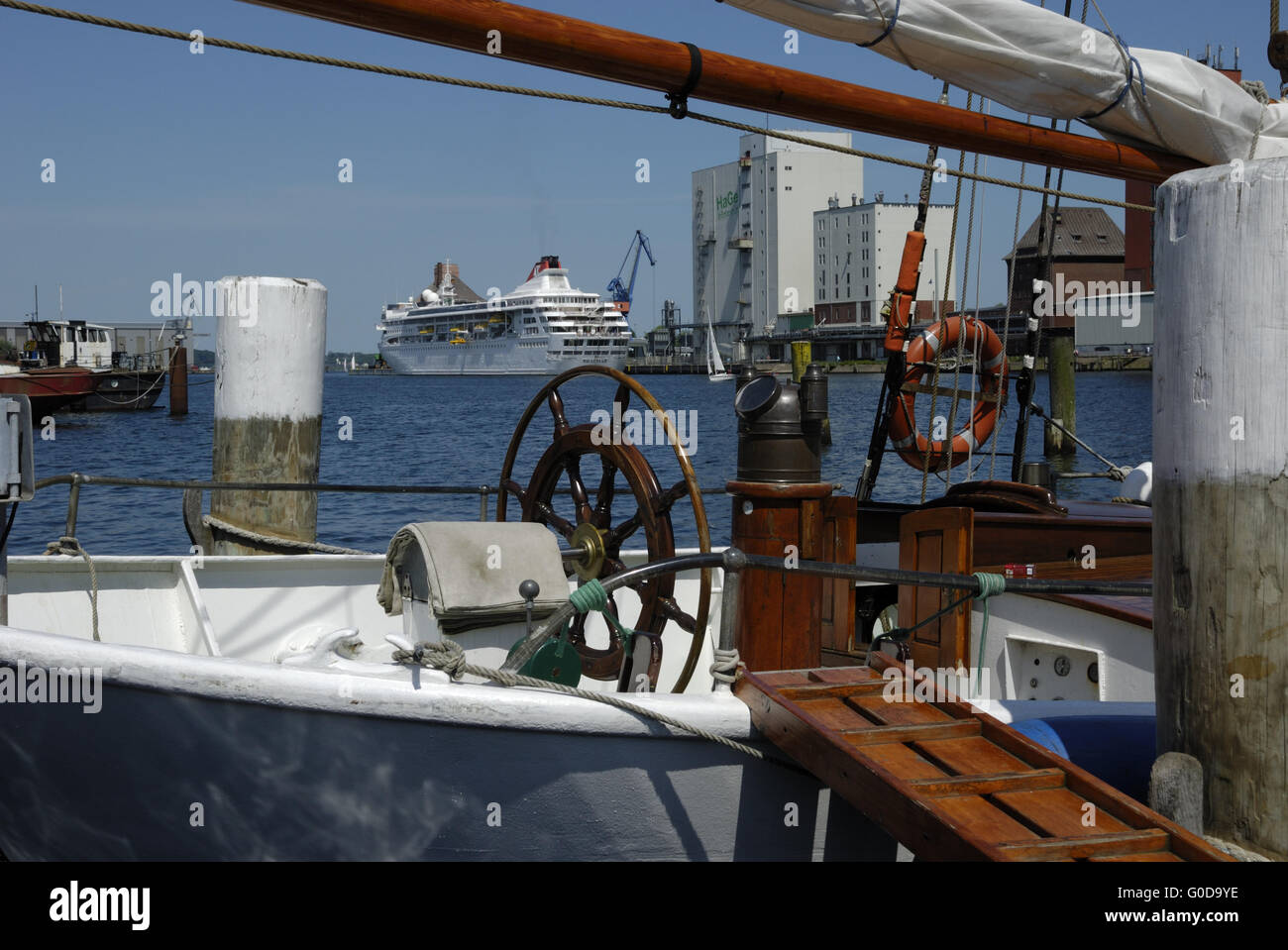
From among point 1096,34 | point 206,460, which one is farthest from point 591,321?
point 1096,34

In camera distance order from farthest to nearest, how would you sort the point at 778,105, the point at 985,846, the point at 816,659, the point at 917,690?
the point at 778,105
the point at 816,659
the point at 917,690
the point at 985,846

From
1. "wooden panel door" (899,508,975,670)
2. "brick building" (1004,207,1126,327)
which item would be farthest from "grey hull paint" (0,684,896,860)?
"brick building" (1004,207,1126,327)

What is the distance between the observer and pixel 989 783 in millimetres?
3258

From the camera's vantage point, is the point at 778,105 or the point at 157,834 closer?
the point at 157,834

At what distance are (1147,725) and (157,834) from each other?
3213 mm

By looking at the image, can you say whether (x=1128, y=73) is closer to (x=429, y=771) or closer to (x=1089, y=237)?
(x=429, y=771)

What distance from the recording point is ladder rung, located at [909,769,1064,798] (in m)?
3.20

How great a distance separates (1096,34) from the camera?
5.33m

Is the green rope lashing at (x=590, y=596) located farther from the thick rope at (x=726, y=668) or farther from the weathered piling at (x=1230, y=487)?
the weathered piling at (x=1230, y=487)

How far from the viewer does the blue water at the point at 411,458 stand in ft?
59.9

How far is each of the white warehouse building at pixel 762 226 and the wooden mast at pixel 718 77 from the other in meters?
98.1

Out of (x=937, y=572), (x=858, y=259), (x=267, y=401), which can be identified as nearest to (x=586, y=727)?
(x=937, y=572)

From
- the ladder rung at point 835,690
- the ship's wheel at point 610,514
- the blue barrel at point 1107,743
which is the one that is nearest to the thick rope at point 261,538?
the ship's wheel at point 610,514
